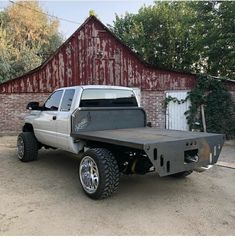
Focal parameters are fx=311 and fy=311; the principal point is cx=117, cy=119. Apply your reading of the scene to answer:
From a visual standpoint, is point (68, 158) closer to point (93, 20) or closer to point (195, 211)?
point (195, 211)

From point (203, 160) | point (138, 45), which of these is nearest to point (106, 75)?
point (203, 160)

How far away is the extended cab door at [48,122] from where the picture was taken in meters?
6.80

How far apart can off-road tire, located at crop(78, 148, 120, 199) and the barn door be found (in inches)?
359

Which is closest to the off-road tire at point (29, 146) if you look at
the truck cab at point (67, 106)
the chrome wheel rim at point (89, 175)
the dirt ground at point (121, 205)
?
the truck cab at point (67, 106)

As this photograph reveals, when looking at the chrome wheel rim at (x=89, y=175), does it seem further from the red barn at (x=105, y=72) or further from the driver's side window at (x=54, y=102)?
the red barn at (x=105, y=72)

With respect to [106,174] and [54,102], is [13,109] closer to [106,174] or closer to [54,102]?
[54,102]

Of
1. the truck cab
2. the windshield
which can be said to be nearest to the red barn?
the truck cab

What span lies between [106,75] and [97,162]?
932 centimetres

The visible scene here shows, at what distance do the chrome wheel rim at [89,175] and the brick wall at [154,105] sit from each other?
8702 mm

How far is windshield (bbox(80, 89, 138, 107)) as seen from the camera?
6.38 meters

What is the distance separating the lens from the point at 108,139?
16.1 feet

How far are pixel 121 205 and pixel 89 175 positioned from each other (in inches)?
30.2

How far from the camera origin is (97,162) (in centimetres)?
491

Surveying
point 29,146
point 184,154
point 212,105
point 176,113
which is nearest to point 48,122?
point 29,146
